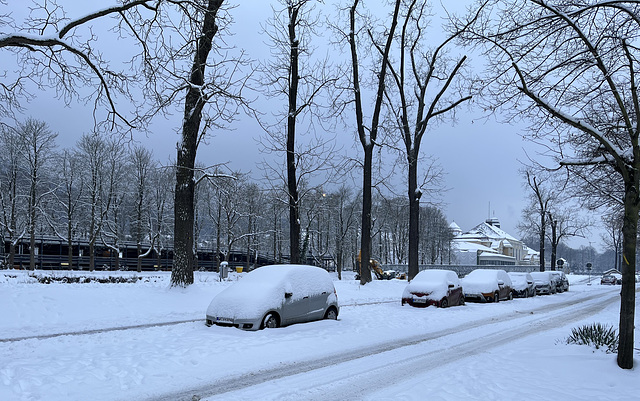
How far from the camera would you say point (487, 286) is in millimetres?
22625

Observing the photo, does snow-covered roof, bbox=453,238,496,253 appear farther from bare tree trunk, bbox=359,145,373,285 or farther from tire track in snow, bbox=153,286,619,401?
tire track in snow, bbox=153,286,619,401

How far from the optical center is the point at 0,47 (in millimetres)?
8211

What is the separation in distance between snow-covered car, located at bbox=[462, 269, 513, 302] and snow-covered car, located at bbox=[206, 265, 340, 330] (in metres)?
11.4

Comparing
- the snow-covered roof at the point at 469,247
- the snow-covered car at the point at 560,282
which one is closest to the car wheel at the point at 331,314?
the snow-covered car at the point at 560,282

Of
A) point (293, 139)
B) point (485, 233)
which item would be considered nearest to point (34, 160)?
point (293, 139)

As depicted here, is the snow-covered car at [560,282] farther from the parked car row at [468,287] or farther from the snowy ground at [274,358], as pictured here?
the snowy ground at [274,358]

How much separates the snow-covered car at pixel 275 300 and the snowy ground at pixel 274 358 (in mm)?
342

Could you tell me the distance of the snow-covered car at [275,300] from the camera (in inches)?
434

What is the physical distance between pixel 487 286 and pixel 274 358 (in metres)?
16.5

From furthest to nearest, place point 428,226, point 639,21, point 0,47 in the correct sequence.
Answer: point 428,226 → point 0,47 → point 639,21

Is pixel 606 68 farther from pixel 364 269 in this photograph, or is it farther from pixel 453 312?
pixel 364 269

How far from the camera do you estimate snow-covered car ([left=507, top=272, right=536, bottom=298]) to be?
27641 mm

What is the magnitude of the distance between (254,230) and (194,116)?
47.0m

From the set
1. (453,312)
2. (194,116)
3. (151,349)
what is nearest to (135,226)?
(194,116)
